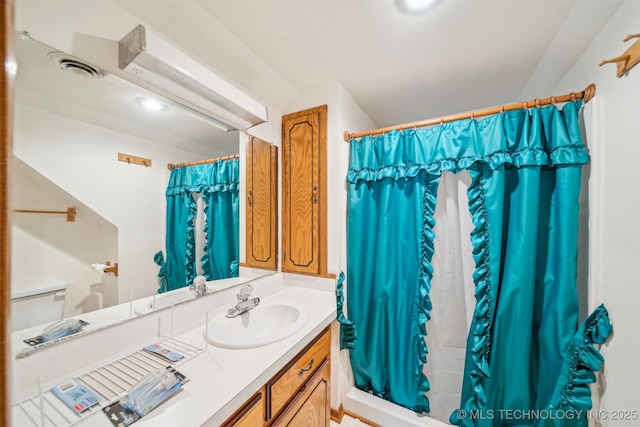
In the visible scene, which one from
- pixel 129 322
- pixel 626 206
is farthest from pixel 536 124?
pixel 129 322

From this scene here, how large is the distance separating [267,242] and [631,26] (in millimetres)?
1868

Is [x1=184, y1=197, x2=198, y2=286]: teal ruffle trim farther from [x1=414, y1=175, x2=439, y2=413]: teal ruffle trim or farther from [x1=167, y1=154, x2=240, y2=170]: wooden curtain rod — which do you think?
[x1=414, y1=175, x2=439, y2=413]: teal ruffle trim

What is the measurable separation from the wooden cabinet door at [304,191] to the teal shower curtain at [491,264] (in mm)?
224

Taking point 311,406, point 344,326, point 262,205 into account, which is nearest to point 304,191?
point 262,205

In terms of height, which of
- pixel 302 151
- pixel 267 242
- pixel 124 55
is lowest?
pixel 267 242

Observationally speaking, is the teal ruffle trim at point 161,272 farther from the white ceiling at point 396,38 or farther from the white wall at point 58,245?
the white ceiling at point 396,38

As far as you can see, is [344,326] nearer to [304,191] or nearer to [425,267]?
[425,267]

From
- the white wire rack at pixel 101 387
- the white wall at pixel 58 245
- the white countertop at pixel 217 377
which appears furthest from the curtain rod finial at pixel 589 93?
the white wall at pixel 58 245

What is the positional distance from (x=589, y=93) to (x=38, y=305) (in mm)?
2274

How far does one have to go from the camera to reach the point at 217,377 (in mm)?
690

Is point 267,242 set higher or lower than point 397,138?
lower

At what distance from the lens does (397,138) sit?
1401mm

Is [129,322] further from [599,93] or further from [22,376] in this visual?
[599,93]

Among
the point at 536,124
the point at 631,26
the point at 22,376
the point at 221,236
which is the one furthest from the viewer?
the point at 221,236
